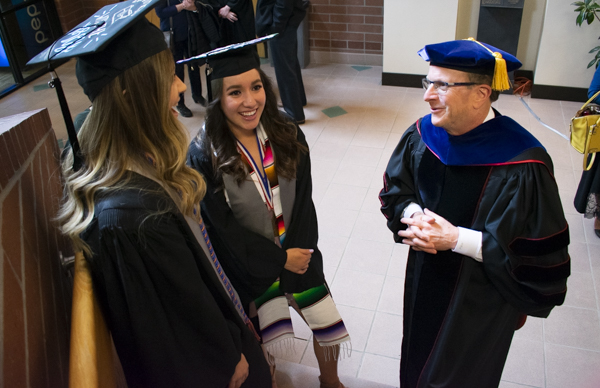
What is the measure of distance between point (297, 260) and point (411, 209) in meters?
0.49

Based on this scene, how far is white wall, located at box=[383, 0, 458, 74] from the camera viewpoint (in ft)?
17.6

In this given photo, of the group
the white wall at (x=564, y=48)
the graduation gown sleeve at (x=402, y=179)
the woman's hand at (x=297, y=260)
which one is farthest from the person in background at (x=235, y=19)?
the woman's hand at (x=297, y=260)

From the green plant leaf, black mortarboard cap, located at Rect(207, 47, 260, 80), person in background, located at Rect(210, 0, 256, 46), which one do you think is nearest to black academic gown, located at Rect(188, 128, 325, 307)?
black mortarboard cap, located at Rect(207, 47, 260, 80)

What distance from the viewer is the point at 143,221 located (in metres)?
1.18

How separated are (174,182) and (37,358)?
55cm

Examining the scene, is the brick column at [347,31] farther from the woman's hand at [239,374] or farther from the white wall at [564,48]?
the woman's hand at [239,374]

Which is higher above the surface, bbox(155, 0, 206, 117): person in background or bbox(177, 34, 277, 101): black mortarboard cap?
bbox(177, 34, 277, 101): black mortarboard cap

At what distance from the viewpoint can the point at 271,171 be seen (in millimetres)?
1942

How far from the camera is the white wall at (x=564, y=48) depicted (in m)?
4.84

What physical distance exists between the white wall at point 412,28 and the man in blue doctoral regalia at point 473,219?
3.94 m

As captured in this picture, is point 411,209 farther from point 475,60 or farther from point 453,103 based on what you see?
point 475,60

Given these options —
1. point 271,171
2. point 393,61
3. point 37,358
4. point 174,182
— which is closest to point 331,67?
point 393,61

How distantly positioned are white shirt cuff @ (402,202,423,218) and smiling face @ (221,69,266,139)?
67cm

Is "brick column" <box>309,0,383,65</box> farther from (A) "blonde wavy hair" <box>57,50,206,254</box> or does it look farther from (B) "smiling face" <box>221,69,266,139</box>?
(A) "blonde wavy hair" <box>57,50,206,254</box>
